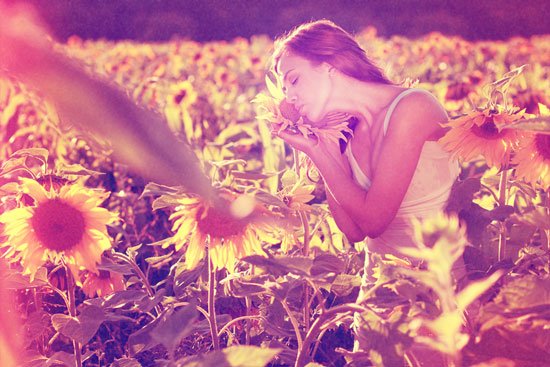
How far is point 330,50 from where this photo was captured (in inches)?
48.9

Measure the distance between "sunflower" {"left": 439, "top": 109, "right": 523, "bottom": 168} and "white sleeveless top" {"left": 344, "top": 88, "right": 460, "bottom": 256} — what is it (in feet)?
0.56

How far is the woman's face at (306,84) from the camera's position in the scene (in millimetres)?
1168

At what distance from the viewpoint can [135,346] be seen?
800 mm

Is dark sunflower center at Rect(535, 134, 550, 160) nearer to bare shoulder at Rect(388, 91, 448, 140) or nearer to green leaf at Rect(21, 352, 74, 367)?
bare shoulder at Rect(388, 91, 448, 140)

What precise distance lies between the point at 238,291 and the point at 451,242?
412 mm

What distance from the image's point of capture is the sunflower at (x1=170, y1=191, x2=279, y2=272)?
2.59 feet

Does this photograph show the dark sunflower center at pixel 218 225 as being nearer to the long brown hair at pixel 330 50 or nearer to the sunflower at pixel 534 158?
the sunflower at pixel 534 158

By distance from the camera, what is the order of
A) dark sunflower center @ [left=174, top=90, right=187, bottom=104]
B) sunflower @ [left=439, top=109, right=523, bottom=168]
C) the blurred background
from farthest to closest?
the blurred background
dark sunflower center @ [left=174, top=90, right=187, bottom=104]
sunflower @ [left=439, top=109, right=523, bottom=168]

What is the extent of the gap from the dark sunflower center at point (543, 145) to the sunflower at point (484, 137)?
3.1 inches

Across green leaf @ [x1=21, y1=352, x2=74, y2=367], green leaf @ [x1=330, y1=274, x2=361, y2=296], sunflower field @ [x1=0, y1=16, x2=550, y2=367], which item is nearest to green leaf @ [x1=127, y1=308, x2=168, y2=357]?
sunflower field @ [x1=0, y1=16, x2=550, y2=367]

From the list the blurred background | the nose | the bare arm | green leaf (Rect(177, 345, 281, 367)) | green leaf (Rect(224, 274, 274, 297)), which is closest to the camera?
the bare arm

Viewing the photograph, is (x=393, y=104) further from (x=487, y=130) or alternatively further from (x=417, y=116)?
(x=487, y=130)

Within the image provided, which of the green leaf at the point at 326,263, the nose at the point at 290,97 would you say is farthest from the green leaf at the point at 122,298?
the nose at the point at 290,97

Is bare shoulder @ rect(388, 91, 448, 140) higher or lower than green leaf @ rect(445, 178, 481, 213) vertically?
higher
